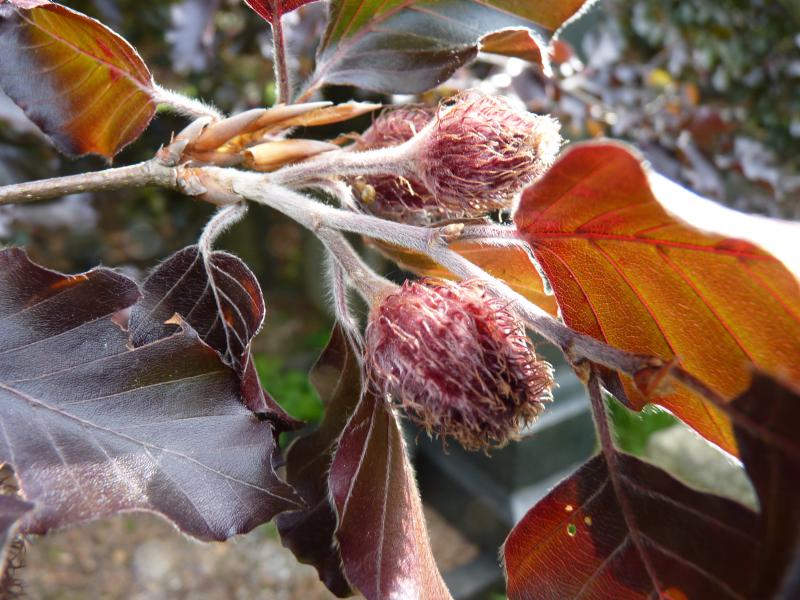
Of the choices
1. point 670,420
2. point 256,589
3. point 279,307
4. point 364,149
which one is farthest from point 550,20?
point 279,307

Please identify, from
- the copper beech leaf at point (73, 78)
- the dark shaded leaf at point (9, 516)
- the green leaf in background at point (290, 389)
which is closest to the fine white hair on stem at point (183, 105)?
the copper beech leaf at point (73, 78)

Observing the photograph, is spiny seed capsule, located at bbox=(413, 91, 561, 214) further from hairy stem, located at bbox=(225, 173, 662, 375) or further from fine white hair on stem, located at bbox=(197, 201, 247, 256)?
fine white hair on stem, located at bbox=(197, 201, 247, 256)

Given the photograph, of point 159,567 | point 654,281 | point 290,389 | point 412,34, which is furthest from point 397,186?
point 290,389

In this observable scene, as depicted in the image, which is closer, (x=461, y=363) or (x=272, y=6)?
(x=461, y=363)

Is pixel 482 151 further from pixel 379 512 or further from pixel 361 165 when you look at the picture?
pixel 379 512

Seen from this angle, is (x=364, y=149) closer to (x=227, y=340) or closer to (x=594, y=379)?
(x=227, y=340)

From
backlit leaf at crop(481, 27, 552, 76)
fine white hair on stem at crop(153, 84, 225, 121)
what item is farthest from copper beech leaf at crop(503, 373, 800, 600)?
fine white hair on stem at crop(153, 84, 225, 121)

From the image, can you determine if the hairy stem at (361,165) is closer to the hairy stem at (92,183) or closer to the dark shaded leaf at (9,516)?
the hairy stem at (92,183)
